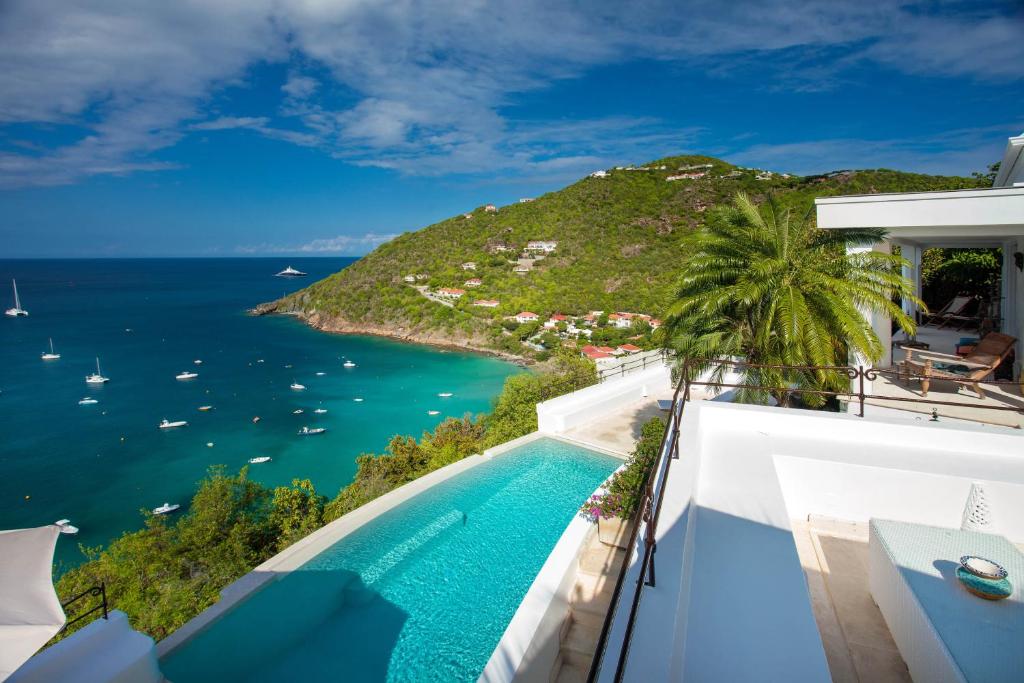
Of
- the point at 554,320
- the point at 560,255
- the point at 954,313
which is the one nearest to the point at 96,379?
the point at 554,320

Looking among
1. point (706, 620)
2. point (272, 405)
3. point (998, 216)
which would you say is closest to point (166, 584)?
point (706, 620)

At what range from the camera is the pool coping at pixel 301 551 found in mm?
6289

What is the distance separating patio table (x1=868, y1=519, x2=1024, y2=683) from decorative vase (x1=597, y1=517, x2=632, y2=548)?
10.4 ft

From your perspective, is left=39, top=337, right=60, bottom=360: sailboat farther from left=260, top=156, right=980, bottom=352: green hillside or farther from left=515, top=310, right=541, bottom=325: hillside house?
left=515, top=310, right=541, bottom=325: hillside house

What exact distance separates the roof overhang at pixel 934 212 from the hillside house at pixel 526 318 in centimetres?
4399

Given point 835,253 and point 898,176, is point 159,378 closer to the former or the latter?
point 835,253

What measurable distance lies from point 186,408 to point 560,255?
41.7 m

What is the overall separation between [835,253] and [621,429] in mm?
6187

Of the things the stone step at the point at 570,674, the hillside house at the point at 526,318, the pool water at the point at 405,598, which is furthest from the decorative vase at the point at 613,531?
the hillside house at the point at 526,318

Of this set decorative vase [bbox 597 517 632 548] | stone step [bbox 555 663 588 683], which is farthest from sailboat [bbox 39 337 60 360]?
stone step [bbox 555 663 588 683]

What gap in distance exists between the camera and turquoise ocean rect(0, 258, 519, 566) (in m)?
25.1

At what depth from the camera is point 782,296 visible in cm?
767

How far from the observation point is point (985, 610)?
9.25 ft

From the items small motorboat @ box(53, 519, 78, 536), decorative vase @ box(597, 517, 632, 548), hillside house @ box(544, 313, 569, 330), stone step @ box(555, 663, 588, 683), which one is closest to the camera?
stone step @ box(555, 663, 588, 683)
